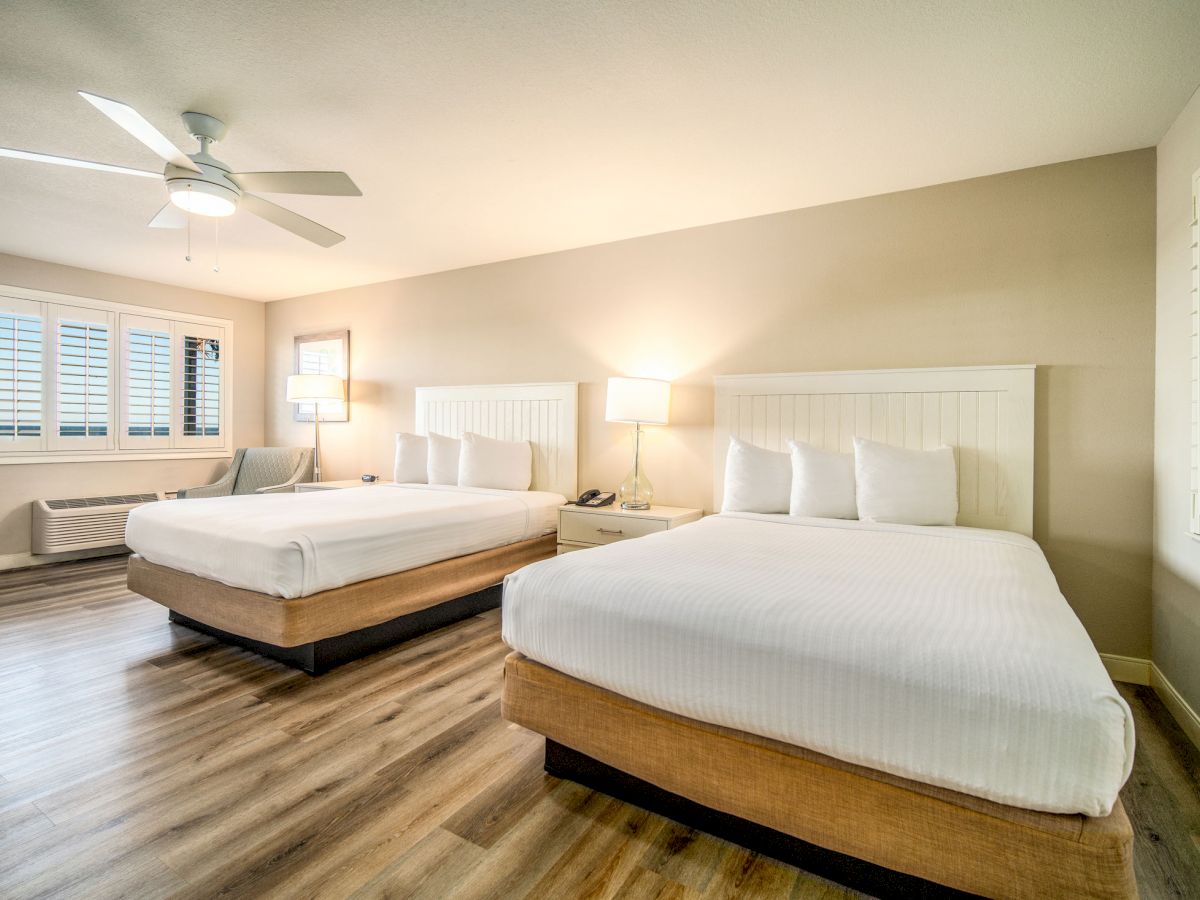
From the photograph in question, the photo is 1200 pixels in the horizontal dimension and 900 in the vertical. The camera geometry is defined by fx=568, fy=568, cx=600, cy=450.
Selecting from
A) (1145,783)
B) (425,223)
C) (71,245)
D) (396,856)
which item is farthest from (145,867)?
(71,245)

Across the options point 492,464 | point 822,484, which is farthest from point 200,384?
point 822,484

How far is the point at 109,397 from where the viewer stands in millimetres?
4941

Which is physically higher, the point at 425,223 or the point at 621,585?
the point at 425,223

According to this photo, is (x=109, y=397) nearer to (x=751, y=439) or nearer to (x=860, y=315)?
(x=751, y=439)

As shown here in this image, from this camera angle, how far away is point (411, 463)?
448 cm

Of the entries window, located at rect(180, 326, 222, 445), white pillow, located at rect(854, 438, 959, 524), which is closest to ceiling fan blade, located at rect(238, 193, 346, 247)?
white pillow, located at rect(854, 438, 959, 524)

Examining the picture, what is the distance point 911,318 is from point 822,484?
106cm

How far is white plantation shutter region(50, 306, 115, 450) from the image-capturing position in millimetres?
4660

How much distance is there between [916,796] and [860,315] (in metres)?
2.64

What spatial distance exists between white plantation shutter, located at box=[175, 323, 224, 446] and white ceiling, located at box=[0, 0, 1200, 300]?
2.14 meters

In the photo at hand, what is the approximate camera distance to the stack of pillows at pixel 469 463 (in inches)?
164

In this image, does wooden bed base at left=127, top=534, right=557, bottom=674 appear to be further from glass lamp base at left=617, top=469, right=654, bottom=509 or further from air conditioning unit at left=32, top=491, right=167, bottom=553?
air conditioning unit at left=32, top=491, right=167, bottom=553

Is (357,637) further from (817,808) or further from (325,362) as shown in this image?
(325,362)

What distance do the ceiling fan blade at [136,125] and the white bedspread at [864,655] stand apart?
6.70 ft
